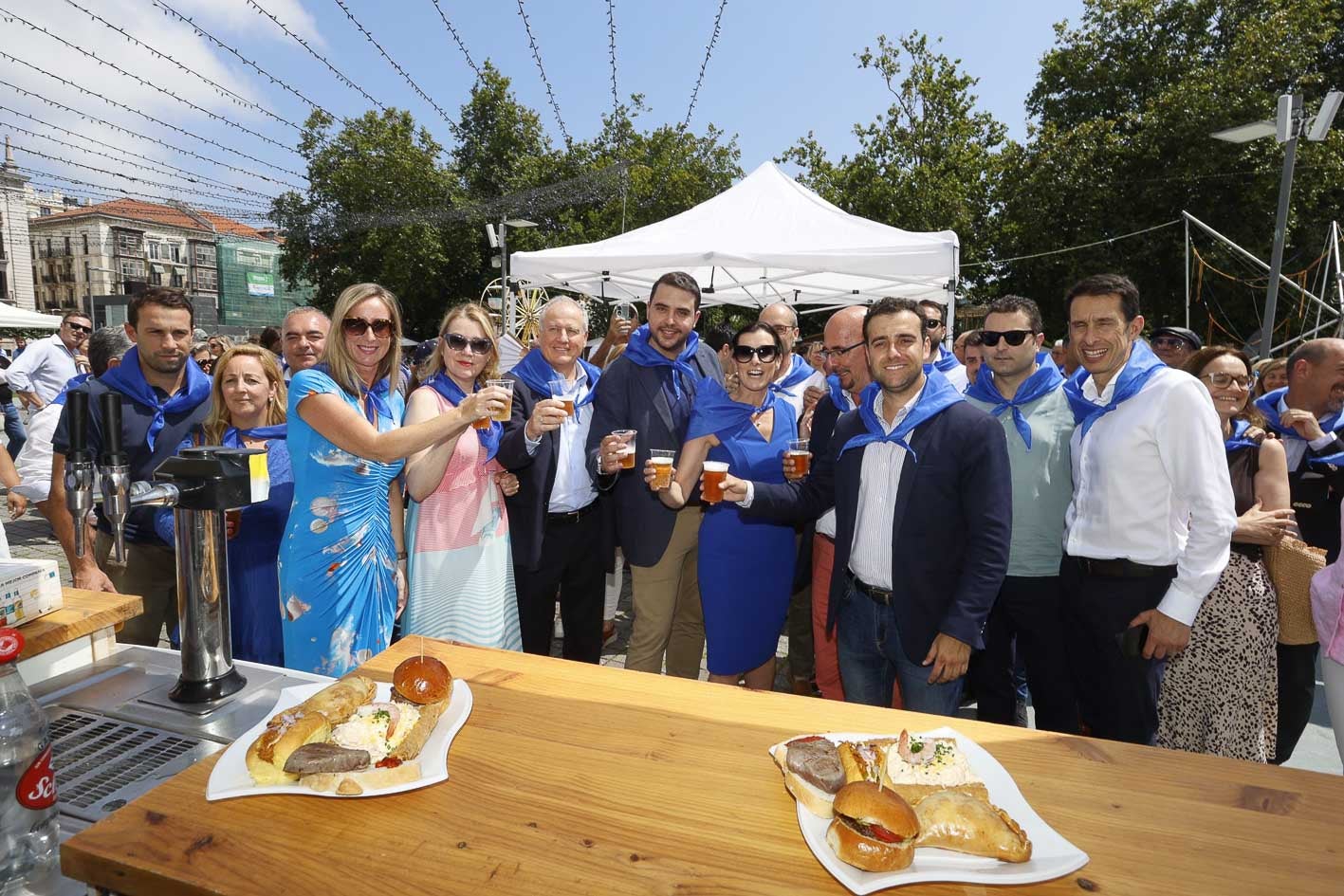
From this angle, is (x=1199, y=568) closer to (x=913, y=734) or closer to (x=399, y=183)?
(x=913, y=734)

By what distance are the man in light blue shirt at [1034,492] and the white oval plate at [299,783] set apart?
8.20 feet

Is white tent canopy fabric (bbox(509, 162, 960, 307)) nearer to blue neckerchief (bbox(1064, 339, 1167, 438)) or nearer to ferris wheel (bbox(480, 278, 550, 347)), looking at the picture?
blue neckerchief (bbox(1064, 339, 1167, 438))

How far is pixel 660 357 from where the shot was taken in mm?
3594

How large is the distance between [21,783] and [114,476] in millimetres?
511

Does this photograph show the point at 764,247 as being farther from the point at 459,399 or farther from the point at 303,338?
the point at 459,399

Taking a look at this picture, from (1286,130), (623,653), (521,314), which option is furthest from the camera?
(521,314)

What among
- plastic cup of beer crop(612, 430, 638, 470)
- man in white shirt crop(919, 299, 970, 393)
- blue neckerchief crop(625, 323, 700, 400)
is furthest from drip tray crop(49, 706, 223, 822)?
man in white shirt crop(919, 299, 970, 393)

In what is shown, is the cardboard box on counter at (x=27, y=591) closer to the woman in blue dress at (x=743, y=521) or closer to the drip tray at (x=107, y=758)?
the drip tray at (x=107, y=758)

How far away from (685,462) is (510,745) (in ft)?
6.97

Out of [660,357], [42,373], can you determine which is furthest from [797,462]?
[42,373]

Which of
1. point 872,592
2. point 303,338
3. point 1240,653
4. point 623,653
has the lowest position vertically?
point 623,653

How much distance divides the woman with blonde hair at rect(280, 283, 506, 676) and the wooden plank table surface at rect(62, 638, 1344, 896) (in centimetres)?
136

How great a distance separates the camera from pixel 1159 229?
2138cm

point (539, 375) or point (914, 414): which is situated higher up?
point (539, 375)
